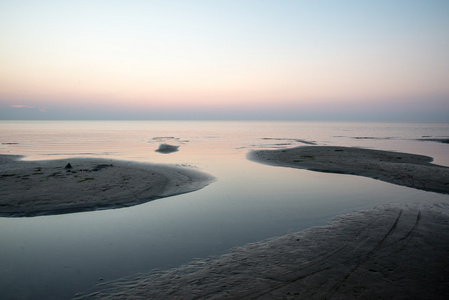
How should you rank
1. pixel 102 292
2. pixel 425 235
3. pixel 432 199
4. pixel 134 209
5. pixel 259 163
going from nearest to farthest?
pixel 102 292, pixel 425 235, pixel 134 209, pixel 432 199, pixel 259 163

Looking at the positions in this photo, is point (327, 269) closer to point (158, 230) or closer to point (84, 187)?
point (158, 230)

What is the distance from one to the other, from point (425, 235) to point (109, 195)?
15481mm

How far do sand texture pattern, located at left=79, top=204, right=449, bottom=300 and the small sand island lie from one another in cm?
820

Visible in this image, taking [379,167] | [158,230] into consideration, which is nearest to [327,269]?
[158,230]

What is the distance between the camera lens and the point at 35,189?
15.1m

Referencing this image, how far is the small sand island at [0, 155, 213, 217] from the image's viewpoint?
12953mm

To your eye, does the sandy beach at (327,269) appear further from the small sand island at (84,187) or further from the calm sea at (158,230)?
the small sand island at (84,187)

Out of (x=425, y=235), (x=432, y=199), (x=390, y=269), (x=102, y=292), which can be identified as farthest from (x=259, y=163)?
(x=102, y=292)

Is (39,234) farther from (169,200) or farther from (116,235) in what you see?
(169,200)

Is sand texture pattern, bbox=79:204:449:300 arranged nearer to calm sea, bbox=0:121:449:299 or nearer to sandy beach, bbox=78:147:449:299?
sandy beach, bbox=78:147:449:299

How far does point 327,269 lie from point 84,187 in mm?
14938

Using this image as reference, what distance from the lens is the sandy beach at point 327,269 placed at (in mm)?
6129

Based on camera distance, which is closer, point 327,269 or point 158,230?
point 327,269

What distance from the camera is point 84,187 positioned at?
1598 centimetres
